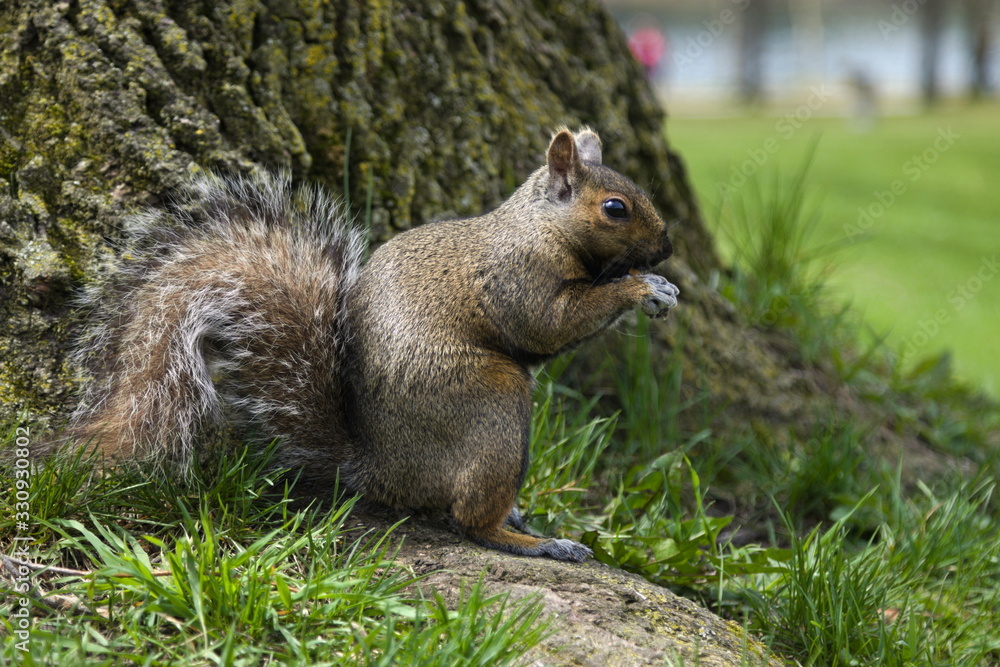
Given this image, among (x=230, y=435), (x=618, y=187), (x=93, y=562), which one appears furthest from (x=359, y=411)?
(x=618, y=187)

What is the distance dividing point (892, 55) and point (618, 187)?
133 ft

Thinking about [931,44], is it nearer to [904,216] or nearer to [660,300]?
[904,216]

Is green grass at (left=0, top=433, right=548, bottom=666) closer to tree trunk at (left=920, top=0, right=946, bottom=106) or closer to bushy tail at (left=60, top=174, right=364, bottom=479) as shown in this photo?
bushy tail at (left=60, top=174, right=364, bottom=479)

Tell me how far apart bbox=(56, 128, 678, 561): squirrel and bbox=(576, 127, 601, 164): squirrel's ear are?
0.15 meters

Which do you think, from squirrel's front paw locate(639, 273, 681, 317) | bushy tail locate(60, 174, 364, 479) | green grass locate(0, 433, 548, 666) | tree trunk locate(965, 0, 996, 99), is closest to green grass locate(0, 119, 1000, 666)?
green grass locate(0, 433, 548, 666)

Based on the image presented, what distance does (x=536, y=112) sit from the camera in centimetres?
276

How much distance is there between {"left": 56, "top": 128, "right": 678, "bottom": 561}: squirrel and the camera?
173 cm

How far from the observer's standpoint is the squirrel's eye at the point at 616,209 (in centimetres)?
200

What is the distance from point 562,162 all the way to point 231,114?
33.6 inches

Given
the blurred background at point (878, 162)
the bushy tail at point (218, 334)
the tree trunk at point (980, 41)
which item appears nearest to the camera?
the bushy tail at point (218, 334)

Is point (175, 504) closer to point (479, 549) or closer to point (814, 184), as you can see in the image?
point (479, 549)

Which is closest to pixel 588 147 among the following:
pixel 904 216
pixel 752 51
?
pixel 904 216

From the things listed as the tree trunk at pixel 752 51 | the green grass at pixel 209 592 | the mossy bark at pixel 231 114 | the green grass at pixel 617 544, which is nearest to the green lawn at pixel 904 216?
the green grass at pixel 617 544

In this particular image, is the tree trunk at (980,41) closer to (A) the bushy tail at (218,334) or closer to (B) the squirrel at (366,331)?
(B) the squirrel at (366,331)
